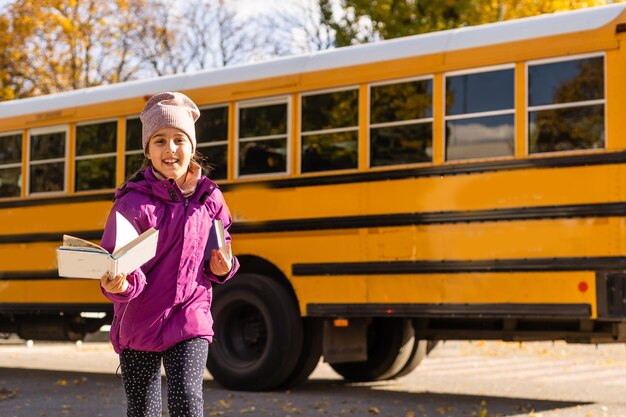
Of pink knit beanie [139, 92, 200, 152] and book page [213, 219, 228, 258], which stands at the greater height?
pink knit beanie [139, 92, 200, 152]

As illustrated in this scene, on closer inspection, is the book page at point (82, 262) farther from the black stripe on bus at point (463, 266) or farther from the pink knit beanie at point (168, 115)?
the black stripe on bus at point (463, 266)

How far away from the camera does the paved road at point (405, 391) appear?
27.0ft

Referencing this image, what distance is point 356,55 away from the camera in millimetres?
9109

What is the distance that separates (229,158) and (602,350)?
301 inches

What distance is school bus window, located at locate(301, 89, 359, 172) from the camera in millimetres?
9062

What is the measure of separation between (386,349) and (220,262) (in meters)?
6.59

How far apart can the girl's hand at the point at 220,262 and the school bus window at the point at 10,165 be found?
7951 millimetres

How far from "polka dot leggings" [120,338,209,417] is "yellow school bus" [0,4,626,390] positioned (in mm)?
4587

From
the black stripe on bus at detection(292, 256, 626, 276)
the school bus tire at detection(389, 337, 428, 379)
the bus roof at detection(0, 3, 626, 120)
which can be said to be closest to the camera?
the black stripe on bus at detection(292, 256, 626, 276)

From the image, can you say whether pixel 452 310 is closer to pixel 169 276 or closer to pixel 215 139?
pixel 215 139

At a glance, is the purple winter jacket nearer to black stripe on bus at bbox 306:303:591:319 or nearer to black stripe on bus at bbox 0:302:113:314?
black stripe on bus at bbox 306:303:591:319

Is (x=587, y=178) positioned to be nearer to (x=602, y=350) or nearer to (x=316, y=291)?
(x=316, y=291)

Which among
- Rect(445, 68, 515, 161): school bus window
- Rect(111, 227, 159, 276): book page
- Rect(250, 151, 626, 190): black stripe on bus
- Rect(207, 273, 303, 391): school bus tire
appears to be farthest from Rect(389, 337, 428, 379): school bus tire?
Rect(111, 227, 159, 276): book page

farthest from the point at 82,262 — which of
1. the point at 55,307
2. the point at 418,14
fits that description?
the point at 418,14
